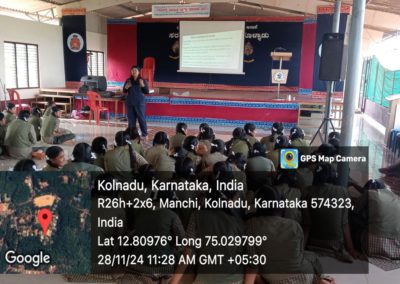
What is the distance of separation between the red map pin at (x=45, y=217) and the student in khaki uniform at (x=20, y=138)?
3.00 meters

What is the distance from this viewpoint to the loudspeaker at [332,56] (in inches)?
166

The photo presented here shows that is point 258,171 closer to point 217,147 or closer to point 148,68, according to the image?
point 217,147

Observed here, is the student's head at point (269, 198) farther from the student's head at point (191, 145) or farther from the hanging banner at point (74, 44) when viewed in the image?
the hanging banner at point (74, 44)

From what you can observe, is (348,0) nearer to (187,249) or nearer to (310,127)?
(310,127)

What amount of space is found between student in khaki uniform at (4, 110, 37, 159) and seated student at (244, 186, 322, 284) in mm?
3925

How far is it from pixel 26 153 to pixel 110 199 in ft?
11.3

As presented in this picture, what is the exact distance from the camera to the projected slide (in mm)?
11117

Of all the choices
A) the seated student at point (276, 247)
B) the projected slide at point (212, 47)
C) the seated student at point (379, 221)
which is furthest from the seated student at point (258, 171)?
the projected slide at point (212, 47)

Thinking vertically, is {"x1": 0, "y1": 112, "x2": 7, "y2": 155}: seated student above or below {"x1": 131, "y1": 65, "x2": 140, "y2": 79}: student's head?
below

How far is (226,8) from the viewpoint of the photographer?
12.5 meters

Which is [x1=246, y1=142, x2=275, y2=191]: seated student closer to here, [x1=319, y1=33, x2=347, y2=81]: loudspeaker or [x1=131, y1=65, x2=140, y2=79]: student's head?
[x1=319, y1=33, x2=347, y2=81]: loudspeaker

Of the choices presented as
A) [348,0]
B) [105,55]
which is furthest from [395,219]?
[105,55]

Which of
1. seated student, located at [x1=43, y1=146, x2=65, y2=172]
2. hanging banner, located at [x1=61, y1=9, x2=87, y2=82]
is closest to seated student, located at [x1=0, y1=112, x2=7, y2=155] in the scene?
seated student, located at [x1=43, y1=146, x2=65, y2=172]

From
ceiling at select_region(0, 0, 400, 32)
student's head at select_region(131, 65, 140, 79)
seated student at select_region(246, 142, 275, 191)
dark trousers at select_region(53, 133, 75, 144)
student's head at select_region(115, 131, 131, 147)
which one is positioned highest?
ceiling at select_region(0, 0, 400, 32)
